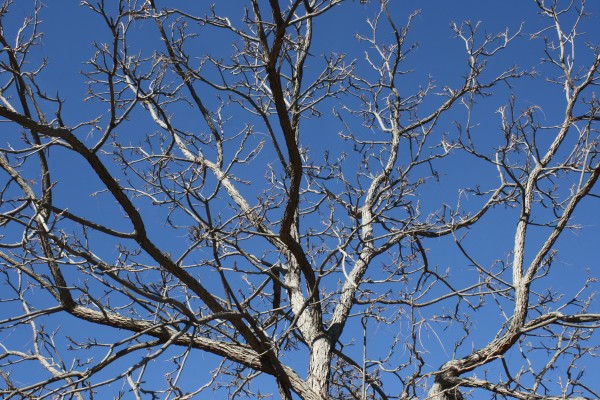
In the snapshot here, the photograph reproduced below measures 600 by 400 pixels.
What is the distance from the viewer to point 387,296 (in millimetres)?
6758

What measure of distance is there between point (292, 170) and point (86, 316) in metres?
2.21

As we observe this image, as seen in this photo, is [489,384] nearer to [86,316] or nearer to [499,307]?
[499,307]

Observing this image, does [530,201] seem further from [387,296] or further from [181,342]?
[181,342]

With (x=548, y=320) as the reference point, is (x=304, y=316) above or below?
above

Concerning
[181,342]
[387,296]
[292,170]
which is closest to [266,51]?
[292,170]

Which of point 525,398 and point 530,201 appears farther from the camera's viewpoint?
point 530,201

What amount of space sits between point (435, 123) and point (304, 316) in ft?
8.77

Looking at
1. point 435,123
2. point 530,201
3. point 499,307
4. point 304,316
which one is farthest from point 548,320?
point 435,123

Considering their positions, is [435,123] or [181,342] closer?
[181,342]

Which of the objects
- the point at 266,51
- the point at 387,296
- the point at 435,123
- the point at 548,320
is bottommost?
the point at 548,320

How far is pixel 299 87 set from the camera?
6801 mm

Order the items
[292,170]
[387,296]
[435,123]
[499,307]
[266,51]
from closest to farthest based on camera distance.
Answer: [266,51]
[292,170]
[499,307]
[387,296]
[435,123]

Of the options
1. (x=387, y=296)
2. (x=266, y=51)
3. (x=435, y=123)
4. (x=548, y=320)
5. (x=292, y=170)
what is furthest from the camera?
(x=435, y=123)

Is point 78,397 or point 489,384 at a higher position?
point 78,397
